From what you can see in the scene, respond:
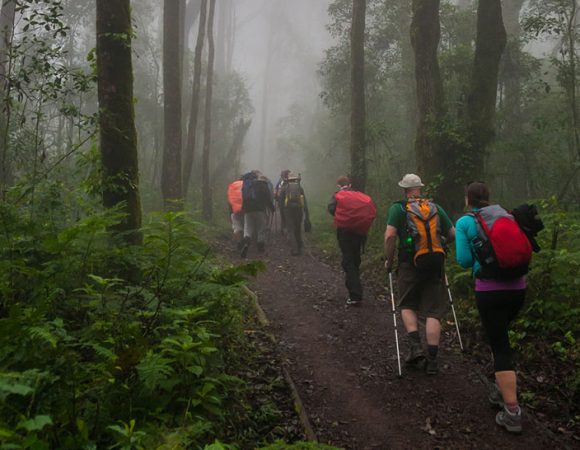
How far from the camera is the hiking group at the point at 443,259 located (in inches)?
167

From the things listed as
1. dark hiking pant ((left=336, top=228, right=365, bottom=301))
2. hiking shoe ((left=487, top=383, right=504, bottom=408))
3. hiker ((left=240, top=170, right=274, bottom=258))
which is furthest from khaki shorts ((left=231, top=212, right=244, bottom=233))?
hiking shoe ((left=487, top=383, right=504, bottom=408))

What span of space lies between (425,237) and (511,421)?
7.08 ft

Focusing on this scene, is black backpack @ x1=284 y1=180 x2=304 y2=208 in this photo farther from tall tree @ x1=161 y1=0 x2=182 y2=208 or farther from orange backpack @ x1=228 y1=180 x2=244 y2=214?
tall tree @ x1=161 y1=0 x2=182 y2=208

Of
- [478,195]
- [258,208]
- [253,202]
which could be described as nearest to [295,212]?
[258,208]

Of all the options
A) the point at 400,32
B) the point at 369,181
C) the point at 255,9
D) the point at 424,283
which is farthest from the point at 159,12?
the point at 424,283

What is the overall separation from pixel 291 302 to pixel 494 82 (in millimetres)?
6712

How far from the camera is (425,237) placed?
5.53m

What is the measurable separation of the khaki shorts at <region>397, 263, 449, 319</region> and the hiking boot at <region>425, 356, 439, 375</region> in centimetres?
51

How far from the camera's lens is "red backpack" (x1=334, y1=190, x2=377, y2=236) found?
810cm

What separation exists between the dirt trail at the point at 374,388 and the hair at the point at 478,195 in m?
2.06

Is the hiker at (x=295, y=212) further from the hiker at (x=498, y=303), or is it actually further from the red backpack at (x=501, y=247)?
the red backpack at (x=501, y=247)

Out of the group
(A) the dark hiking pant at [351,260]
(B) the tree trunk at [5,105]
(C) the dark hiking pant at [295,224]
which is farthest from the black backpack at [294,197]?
(B) the tree trunk at [5,105]

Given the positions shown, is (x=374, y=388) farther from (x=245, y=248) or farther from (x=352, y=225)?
(x=245, y=248)

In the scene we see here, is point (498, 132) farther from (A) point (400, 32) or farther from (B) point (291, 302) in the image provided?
(B) point (291, 302)
